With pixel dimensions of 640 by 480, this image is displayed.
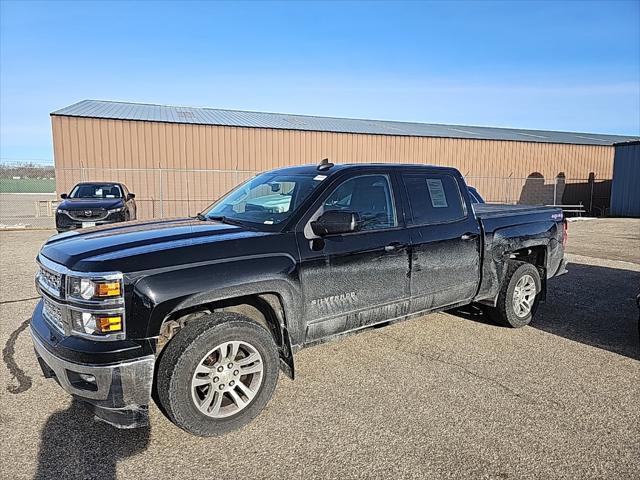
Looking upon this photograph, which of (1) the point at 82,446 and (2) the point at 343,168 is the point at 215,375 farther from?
(2) the point at 343,168

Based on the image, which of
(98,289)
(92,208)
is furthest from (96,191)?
(98,289)

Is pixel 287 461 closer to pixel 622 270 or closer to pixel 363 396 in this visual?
pixel 363 396

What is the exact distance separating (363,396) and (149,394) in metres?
1.69

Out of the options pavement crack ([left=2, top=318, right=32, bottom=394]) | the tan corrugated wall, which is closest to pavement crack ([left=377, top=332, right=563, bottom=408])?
pavement crack ([left=2, top=318, right=32, bottom=394])

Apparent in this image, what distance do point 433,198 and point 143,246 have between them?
2823 mm

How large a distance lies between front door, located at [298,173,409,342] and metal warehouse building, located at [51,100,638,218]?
16583mm

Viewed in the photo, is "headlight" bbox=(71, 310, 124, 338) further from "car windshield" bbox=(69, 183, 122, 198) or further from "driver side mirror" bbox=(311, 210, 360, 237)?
"car windshield" bbox=(69, 183, 122, 198)

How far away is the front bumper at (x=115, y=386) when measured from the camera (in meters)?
2.86

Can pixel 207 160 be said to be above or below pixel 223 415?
above

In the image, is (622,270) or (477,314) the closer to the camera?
(477,314)

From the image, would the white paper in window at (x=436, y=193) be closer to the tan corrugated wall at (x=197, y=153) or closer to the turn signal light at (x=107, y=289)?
the turn signal light at (x=107, y=289)

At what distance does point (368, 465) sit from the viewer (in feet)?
9.58

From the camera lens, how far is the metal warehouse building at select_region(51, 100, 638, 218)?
19.8 m

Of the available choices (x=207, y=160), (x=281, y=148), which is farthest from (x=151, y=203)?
(x=281, y=148)
